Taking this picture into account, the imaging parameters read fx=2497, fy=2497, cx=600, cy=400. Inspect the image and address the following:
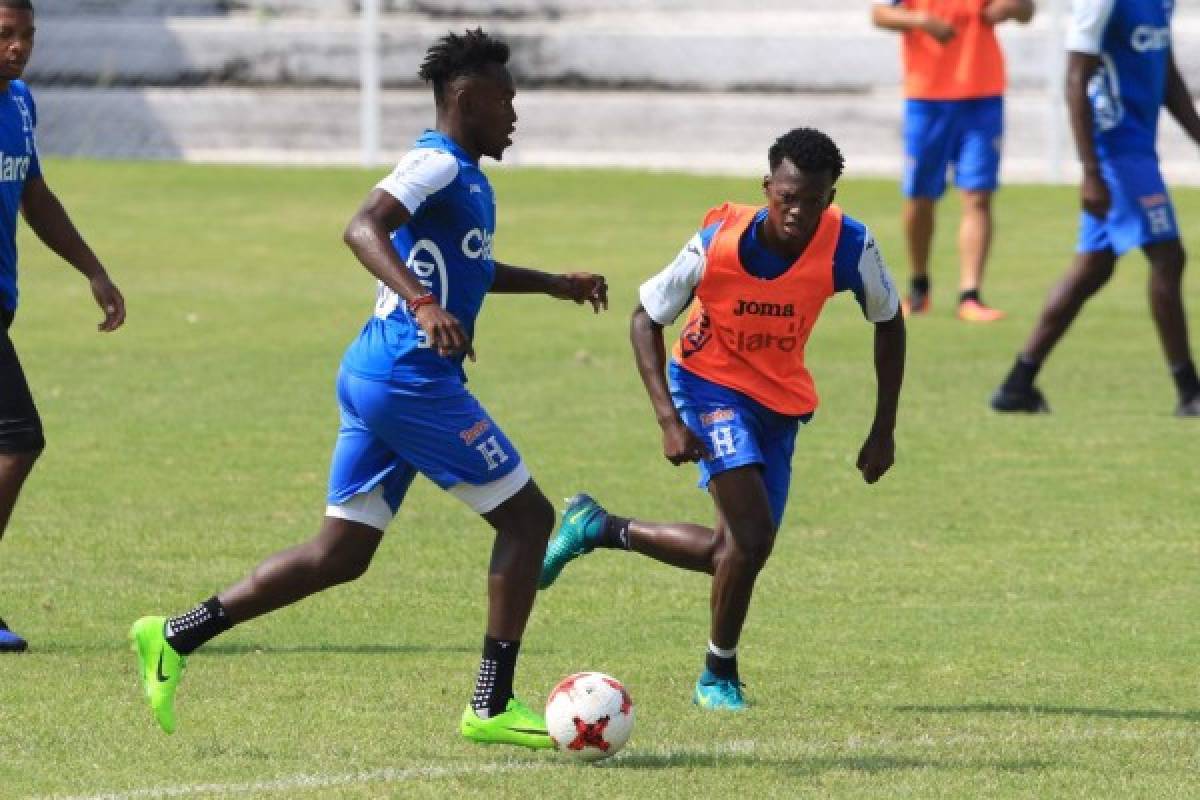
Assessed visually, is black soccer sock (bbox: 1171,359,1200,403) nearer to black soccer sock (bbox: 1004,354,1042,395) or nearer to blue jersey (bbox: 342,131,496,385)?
black soccer sock (bbox: 1004,354,1042,395)

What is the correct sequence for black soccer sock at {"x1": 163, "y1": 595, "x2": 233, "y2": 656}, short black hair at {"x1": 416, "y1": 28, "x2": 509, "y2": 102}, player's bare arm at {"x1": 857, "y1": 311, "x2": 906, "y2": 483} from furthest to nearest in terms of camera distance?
player's bare arm at {"x1": 857, "y1": 311, "x2": 906, "y2": 483} < black soccer sock at {"x1": 163, "y1": 595, "x2": 233, "y2": 656} < short black hair at {"x1": 416, "y1": 28, "x2": 509, "y2": 102}

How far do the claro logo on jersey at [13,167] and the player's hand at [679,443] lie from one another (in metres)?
2.29

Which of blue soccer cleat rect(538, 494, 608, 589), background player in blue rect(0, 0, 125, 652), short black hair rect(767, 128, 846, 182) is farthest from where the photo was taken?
blue soccer cleat rect(538, 494, 608, 589)

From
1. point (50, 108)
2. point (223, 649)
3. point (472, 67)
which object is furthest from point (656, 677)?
point (50, 108)

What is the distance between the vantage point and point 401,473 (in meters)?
6.57

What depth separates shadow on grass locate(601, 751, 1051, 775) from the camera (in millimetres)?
6207

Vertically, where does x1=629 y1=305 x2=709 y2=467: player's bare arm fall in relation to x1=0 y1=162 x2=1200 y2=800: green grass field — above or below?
above

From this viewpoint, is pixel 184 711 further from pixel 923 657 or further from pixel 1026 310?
pixel 1026 310

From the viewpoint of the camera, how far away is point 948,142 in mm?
15734

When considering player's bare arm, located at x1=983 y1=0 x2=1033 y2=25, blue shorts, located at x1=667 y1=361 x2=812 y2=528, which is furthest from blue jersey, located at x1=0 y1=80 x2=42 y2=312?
player's bare arm, located at x1=983 y1=0 x2=1033 y2=25

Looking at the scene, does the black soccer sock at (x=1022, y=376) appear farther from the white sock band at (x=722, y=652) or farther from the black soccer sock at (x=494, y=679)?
the black soccer sock at (x=494, y=679)

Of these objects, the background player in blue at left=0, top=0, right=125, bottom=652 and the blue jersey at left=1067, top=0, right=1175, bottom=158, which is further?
the blue jersey at left=1067, top=0, right=1175, bottom=158

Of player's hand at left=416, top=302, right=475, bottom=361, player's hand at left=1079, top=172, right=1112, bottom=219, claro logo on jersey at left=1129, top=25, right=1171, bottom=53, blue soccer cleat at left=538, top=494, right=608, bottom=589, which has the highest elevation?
player's hand at left=416, top=302, right=475, bottom=361

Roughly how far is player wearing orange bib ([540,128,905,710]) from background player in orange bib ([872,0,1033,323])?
8.41 metres
